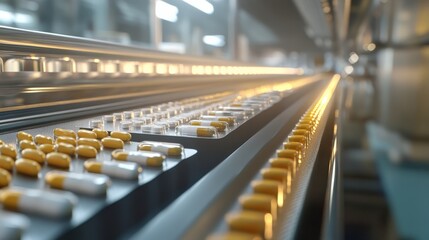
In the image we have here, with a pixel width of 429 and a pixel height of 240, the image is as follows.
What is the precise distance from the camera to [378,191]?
454cm

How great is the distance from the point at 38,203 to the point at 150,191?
0.15 metres

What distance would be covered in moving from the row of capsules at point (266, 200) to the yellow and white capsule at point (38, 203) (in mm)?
152

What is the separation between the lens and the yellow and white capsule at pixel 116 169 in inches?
18.7

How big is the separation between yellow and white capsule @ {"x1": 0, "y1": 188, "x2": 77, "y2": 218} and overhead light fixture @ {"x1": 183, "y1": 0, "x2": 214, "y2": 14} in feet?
11.5

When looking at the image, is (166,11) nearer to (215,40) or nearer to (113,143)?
(215,40)

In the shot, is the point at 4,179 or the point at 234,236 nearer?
the point at 234,236

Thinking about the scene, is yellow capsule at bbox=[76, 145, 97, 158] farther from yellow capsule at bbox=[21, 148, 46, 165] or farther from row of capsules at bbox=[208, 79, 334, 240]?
row of capsules at bbox=[208, 79, 334, 240]

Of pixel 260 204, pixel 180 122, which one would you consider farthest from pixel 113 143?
pixel 260 204

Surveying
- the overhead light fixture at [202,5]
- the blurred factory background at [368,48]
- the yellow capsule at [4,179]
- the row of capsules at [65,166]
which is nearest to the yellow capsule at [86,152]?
the row of capsules at [65,166]

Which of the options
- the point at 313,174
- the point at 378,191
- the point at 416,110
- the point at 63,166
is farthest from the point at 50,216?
the point at 416,110

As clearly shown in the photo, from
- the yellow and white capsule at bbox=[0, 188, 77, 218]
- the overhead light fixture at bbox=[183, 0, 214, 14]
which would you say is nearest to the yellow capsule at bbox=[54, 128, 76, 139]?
the yellow and white capsule at bbox=[0, 188, 77, 218]

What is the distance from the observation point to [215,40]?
576 centimetres

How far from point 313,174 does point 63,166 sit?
349 mm

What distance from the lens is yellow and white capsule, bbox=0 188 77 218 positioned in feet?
1.19
